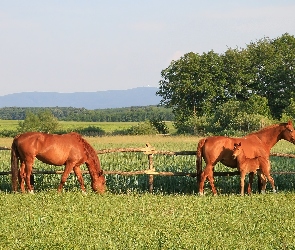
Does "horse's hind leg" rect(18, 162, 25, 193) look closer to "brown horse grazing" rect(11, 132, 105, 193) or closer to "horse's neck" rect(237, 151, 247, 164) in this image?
"brown horse grazing" rect(11, 132, 105, 193)

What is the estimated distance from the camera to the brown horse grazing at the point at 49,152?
15.3m

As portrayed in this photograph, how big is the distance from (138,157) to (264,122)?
87.1 feet

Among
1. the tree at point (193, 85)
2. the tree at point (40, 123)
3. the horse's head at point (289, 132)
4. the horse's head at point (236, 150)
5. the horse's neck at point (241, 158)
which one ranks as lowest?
the tree at point (40, 123)

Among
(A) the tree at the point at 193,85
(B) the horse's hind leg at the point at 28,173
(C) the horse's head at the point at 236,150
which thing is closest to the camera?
(C) the horse's head at the point at 236,150

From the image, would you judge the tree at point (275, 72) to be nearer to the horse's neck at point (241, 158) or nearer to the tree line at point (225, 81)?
the tree line at point (225, 81)

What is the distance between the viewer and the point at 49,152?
1543 centimetres

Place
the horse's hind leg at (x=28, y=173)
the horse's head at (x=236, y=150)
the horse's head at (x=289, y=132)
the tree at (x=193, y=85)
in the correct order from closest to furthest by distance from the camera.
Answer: the horse's head at (x=236, y=150), the horse's hind leg at (x=28, y=173), the horse's head at (x=289, y=132), the tree at (x=193, y=85)

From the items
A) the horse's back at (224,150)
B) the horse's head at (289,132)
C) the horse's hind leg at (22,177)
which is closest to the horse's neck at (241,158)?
the horse's back at (224,150)

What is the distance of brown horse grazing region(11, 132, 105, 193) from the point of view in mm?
15344

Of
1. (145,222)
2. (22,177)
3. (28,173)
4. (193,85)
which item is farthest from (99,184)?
(193,85)

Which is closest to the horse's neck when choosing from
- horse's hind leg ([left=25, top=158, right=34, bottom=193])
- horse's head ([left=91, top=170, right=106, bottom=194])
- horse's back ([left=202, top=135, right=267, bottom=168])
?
horse's back ([left=202, top=135, right=267, bottom=168])

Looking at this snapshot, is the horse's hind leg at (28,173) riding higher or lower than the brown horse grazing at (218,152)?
lower

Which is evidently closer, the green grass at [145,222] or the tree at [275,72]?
the green grass at [145,222]

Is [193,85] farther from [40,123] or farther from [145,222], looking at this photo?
[145,222]
